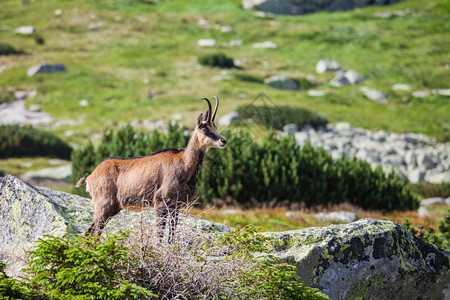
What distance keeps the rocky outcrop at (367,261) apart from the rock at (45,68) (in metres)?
41.7

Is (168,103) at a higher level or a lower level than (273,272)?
lower

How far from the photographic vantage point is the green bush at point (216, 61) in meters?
48.8

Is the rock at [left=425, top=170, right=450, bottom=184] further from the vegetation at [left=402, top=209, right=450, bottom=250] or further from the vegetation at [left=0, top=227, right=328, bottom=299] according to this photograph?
the vegetation at [left=0, top=227, right=328, bottom=299]

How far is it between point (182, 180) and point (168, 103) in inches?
1324

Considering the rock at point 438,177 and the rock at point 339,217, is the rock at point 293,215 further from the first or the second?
the rock at point 438,177

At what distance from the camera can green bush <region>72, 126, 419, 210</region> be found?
53.8 ft

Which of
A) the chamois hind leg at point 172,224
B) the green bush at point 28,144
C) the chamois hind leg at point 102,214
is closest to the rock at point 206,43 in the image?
the green bush at point 28,144

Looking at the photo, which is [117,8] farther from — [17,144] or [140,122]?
[17,144]

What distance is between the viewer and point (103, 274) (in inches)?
184

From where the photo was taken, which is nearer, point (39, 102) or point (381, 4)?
point (39, 102)

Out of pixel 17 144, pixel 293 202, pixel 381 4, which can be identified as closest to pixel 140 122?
pixel 17 144

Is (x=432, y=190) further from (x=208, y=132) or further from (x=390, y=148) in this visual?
(x=208, y=132)

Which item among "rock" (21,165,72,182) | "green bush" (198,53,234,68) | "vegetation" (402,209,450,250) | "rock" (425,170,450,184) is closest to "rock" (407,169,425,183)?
"rock" (425,170,450,184)

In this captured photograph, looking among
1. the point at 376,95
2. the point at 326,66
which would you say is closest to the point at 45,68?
the point at 326,66
